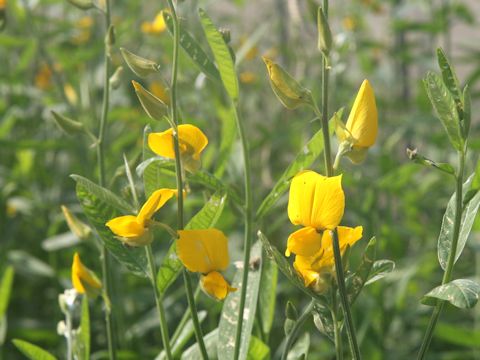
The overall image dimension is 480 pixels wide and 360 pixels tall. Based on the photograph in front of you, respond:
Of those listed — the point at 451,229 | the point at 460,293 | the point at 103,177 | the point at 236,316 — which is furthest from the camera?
the point at 103,177

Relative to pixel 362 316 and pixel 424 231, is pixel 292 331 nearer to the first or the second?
pixel 362 316

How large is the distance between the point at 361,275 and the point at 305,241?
82 millimetres

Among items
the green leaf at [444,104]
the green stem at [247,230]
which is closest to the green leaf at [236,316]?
the green stem at [247,230]

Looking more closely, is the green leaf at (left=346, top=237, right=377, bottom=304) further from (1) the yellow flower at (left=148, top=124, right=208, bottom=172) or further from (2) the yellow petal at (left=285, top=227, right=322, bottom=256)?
(1) the yellow flower at (left=148, top=124, right=208, bottom=172)

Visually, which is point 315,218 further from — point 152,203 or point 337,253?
point 152,203

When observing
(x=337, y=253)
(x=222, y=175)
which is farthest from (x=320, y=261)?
(x=222, y=175)

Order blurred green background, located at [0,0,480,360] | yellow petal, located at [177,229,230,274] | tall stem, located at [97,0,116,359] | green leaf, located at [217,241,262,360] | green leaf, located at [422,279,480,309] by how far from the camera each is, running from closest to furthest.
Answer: green leaf, located at [422,279,480,309] < yellow petal, located at [177,229,230,274] < green leaf, located at [217,241,262,360] < tall stem, located at [97,0,116,359] < blurred green background, located at [0,0,480,360]

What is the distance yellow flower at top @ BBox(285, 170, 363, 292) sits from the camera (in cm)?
74

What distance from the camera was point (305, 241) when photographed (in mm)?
756

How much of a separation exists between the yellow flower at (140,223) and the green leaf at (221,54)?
4.9 inches

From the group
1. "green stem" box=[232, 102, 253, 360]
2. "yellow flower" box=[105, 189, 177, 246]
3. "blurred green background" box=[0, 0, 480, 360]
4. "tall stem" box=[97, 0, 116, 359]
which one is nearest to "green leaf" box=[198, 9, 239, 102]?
"green stem" box=[232, 102, 253, 360]

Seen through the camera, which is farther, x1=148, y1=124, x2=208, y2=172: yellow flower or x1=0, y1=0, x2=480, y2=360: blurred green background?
x1=0, y1=0, x2=480, y2=360: blurred green background

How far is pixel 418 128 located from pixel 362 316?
733 mm

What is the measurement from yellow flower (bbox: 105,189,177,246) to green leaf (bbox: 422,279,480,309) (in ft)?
0.77
